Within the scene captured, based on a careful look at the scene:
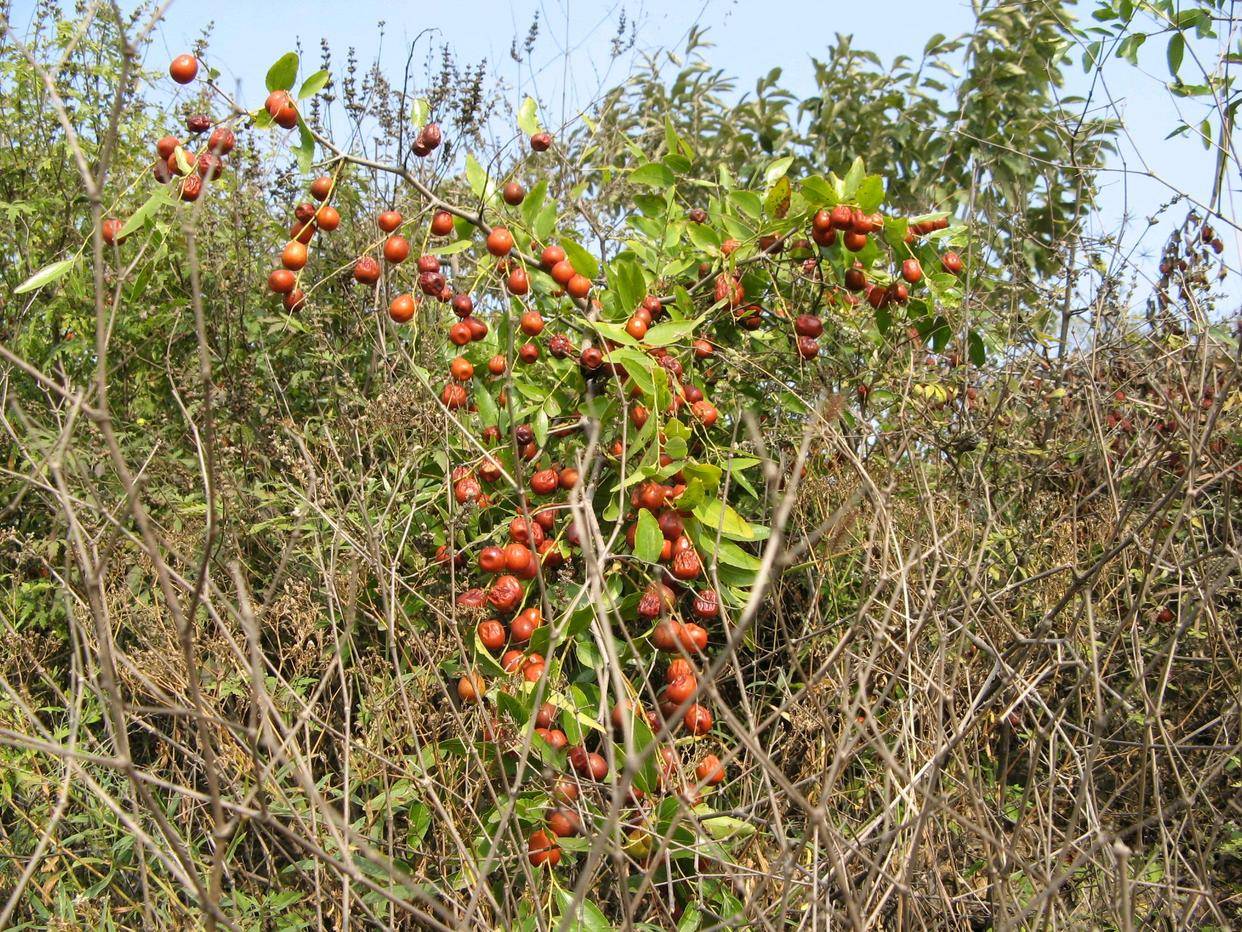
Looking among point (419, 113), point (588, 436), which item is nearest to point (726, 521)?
point (588, 436)

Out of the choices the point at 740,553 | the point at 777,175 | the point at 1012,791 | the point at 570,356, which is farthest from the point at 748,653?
the point at 777,175

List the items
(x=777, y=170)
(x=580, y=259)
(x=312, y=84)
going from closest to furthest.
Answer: (x=312, y=84) < (x=580, y=259) < (x=777, y=170)

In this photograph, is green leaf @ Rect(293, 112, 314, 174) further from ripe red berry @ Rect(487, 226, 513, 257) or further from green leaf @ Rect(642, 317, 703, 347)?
green leaf @ Rect(642, 317, 703, 347)

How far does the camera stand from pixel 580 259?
7.40ft

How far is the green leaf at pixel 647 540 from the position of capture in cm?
199

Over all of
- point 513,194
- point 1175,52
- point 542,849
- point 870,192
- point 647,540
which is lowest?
point 542,849

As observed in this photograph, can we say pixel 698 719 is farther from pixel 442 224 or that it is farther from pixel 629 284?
pixel 442 224

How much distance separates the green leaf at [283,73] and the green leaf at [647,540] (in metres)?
1.15

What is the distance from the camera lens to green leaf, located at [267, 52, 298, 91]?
201cm

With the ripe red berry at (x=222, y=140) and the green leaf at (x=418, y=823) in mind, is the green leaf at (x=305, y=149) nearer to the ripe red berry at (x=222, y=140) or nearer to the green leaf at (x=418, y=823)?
the ripe red berry at (x=222, y=140)

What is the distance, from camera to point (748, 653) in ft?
8.38

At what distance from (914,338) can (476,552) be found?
1.25 meters

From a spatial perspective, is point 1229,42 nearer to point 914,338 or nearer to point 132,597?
point 914,338

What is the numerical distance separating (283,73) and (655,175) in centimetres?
88
